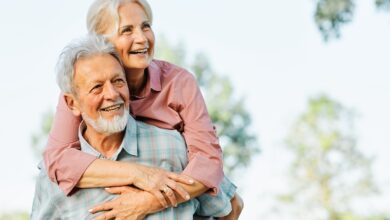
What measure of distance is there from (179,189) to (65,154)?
1.30 feet

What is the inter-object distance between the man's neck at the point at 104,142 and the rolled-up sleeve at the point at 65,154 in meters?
0.04

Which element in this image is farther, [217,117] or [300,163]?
[300,163]

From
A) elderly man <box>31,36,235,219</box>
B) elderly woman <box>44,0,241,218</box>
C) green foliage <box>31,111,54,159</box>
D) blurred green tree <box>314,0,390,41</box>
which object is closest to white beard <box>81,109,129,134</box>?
elderly man <box>31,36,235,219</box>

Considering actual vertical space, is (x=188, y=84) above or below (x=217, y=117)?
above

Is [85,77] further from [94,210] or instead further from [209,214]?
[209,214]

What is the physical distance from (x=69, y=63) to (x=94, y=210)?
0.49m

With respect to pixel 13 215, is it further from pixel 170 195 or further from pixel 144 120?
pixel 170 195

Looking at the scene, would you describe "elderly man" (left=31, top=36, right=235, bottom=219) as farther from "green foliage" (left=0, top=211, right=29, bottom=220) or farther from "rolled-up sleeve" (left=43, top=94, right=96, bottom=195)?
"green foliage" (left=0, top=211, right=29, bottom=220)

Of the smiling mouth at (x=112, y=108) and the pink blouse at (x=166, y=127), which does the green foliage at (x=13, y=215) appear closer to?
the pink blouse at (x=166, y=127)

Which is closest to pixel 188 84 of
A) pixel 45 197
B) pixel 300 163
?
pixel 45 197

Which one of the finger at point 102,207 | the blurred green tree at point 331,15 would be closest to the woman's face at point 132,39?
the finger at point 102,207

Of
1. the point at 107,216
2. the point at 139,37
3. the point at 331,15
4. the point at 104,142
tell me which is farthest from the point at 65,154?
the point at 331,15

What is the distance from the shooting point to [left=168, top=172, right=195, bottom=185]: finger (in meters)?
2.76

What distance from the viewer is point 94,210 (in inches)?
109
